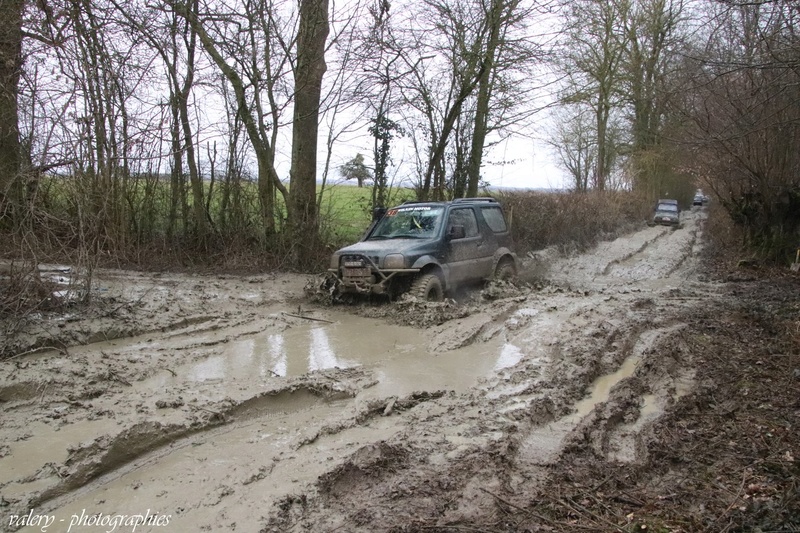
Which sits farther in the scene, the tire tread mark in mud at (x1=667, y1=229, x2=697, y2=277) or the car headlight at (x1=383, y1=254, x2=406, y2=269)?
the tire tread mark in mud at (x1=667, y1=229, x2=697, y2=277)

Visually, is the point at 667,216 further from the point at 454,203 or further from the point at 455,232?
the point at 455,232

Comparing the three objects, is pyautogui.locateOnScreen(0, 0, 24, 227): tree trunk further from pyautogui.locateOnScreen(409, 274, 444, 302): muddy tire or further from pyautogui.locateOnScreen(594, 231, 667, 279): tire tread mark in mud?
pyautogui.locateOnScreen(594, 231, 667, 279): tire tread mark in mud

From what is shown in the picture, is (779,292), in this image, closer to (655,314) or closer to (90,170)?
(655,314)

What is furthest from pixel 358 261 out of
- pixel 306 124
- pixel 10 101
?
pixel 306 124

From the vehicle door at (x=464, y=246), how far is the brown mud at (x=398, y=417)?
1094 mm

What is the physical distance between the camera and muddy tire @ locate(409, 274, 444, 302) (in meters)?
8.53

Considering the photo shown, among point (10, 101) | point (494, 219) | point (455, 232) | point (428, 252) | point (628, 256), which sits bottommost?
point (628, 256)

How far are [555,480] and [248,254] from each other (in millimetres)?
9986

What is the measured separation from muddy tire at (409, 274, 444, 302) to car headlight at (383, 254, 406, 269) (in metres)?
0.38

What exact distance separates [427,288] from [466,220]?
6.72 feet

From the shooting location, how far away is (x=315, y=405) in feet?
16.7

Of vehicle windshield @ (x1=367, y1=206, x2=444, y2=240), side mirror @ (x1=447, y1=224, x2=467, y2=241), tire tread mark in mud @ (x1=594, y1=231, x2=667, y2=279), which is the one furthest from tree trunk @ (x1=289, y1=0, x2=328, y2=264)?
tire tread mark in mud @ (x1=594, y1=231, x2=667, y2=279)

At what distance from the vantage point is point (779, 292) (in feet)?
34.8

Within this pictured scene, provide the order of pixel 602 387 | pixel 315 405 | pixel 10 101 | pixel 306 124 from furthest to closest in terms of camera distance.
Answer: pixel 306 124 → pixel 10 101 → pixel 602 387 → pixel 315 405
